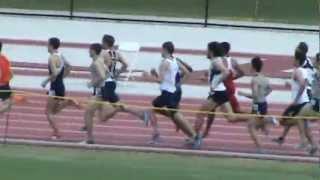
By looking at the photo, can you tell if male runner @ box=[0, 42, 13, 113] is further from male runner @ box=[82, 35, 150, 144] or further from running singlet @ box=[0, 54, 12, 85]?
male runner @ box=[82, 35, 150, 144]

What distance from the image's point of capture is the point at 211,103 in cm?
1591

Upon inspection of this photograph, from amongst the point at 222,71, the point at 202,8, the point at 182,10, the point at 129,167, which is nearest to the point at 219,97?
the point at 222,71

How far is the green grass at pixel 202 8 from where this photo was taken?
32812mm

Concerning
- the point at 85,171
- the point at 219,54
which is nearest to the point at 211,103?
the point at 219,54

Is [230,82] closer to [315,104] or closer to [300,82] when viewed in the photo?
[300,82]

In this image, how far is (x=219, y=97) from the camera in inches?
623

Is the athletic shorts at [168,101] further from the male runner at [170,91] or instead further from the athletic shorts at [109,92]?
the athletic shorts at [109,92]

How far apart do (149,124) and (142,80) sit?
19.5 ft

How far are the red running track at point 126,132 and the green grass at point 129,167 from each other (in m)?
0.98

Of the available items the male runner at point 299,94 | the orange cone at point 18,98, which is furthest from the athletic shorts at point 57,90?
the male runner at point 299,94

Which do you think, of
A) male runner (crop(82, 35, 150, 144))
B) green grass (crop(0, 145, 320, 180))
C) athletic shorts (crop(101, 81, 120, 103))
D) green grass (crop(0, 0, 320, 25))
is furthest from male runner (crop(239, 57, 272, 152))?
green grass (crop(0, 0, 320, 25))

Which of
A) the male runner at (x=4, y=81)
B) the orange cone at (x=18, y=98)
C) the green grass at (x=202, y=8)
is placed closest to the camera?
the male runner at (x=4, y=81)

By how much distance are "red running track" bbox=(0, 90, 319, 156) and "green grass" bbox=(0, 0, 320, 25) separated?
14194mm

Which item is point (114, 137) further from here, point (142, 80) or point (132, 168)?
point (142, 80)
